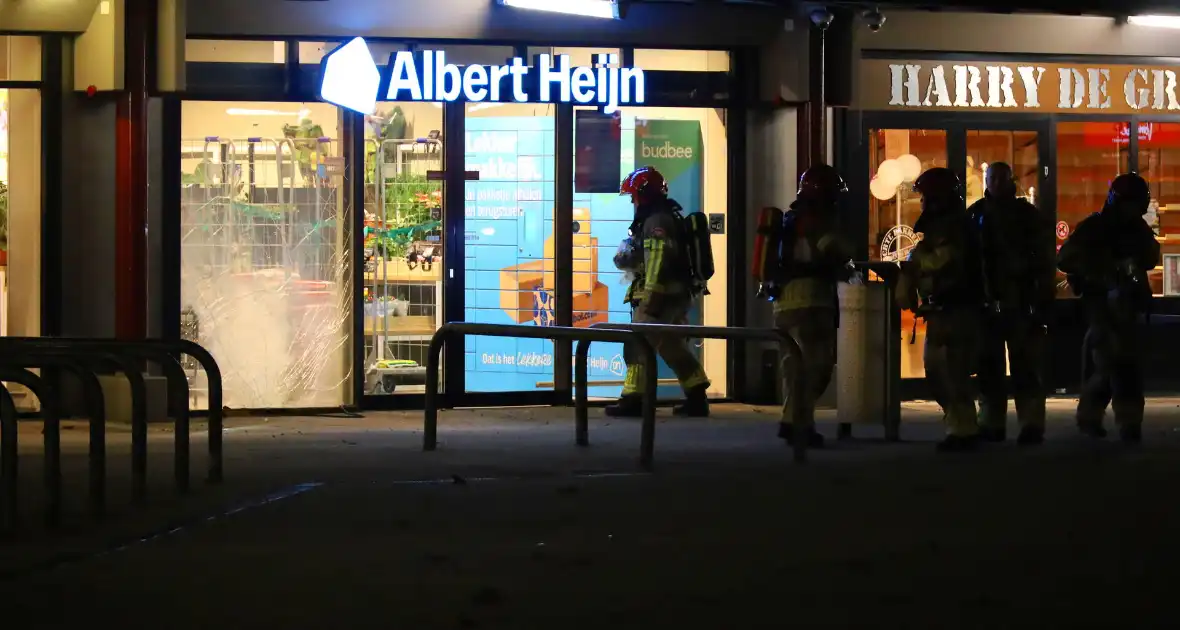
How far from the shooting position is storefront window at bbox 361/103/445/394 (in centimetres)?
1383

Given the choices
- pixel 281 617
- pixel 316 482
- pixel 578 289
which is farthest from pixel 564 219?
pixel 281 617

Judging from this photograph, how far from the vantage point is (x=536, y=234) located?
14.2m

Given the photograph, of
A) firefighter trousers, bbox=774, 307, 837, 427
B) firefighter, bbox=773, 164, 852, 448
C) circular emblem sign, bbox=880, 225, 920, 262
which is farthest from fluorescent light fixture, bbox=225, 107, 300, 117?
circular emblem sign, bbox=880, 225, 920, 262

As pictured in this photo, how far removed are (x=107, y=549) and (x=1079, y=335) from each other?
1089 cm

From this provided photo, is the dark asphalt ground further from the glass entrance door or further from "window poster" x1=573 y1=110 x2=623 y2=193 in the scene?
the glass entrance door

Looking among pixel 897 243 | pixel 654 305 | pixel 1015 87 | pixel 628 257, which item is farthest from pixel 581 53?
pixel 1015 87

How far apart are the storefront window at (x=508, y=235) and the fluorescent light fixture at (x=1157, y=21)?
5626mm

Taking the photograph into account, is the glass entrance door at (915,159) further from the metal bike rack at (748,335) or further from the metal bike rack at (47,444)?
the metal bike rack at (47,444)

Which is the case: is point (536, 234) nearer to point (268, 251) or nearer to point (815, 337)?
point (268, 251)

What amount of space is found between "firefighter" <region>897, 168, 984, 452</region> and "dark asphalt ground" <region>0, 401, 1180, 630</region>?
0.46 meters

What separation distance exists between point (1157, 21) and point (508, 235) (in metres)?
6.49

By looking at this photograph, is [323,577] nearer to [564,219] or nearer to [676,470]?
[676,470]

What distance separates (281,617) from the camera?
16.9 ft

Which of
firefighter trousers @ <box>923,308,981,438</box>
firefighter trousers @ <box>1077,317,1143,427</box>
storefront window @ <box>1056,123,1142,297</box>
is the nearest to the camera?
firefighter trousers @ <box>923,308,981,438</box>
